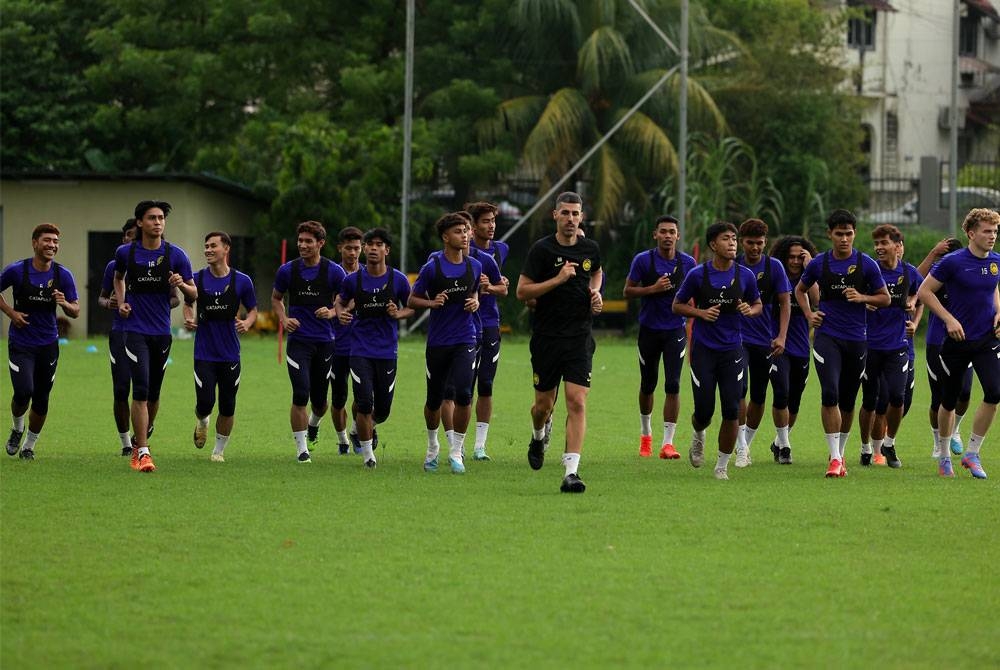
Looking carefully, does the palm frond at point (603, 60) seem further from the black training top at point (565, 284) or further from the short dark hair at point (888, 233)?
the black training top at point (565, 284)

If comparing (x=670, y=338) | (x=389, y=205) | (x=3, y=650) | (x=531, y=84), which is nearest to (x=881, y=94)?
(x=531, y=84)

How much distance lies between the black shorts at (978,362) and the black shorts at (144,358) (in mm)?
6772

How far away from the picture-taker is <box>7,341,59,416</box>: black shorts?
1565 centimetres

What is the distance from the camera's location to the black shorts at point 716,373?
558 inches

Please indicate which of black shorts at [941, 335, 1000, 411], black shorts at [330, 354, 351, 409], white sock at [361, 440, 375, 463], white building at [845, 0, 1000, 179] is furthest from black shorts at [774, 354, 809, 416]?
white building at [845, 0, 1000, 179]

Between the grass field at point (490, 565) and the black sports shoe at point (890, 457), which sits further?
the black sports shoe at point (890, 457)

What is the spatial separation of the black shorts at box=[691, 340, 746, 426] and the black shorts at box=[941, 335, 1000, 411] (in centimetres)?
182

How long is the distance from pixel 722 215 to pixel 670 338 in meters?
29.3

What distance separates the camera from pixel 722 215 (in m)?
45.4

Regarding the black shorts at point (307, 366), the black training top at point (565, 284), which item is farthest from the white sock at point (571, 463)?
the black shorts at point (307, 366)

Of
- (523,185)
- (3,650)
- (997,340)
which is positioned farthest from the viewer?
(523,185)

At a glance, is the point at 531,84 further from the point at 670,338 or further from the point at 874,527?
the point at 874,527

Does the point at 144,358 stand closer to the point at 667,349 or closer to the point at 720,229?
the point at 667,349

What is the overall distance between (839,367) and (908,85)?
57.8 metres
